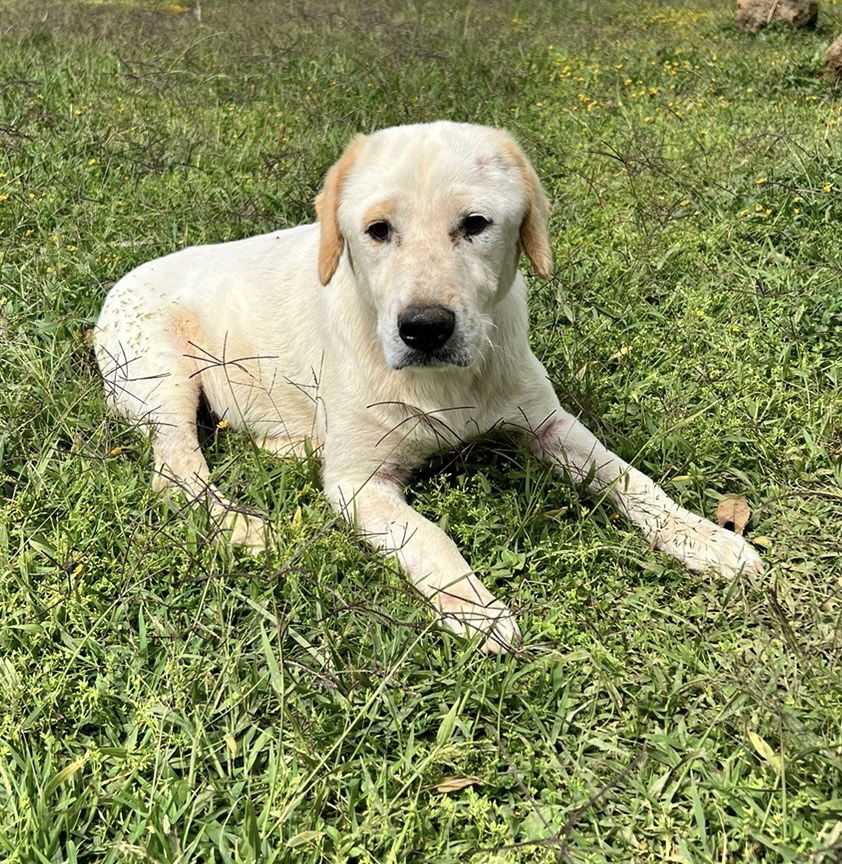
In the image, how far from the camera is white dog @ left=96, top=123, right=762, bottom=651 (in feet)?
8.55

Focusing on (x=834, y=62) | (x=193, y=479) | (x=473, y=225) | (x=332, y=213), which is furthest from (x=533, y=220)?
(x=834, y=62)

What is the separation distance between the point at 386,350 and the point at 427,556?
0.66 meters

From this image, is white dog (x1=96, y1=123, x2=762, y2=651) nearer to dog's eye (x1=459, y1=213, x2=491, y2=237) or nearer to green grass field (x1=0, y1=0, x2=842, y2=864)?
dog's eye (x1=459, y1=213, x2=491, y2=237)

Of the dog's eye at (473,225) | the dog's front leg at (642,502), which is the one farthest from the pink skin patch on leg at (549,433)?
the dog's eye at (473,225)

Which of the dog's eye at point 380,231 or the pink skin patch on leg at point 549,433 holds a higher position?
the dog's eye at point 380,231

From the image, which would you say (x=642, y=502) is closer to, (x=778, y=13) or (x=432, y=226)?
(x=432, y=226)

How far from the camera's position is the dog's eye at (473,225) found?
2658 millimetres

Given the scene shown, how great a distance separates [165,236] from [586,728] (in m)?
3.53

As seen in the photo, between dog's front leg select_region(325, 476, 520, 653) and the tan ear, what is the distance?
0.96 metres

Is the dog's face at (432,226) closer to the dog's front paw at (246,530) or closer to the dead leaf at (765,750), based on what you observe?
the dog's front paw at (246,530)

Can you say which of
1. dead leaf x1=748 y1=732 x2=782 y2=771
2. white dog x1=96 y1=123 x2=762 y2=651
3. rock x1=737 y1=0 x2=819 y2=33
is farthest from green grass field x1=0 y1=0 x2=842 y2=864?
rock x1=737 y1=0 x2=819 y2=33

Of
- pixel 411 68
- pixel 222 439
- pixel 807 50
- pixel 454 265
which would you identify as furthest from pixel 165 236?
pixel 807 50

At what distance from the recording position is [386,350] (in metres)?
2.66

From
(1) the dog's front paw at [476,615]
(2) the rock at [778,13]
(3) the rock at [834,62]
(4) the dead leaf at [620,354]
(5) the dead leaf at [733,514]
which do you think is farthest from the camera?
(2) the rock at [778,13]
